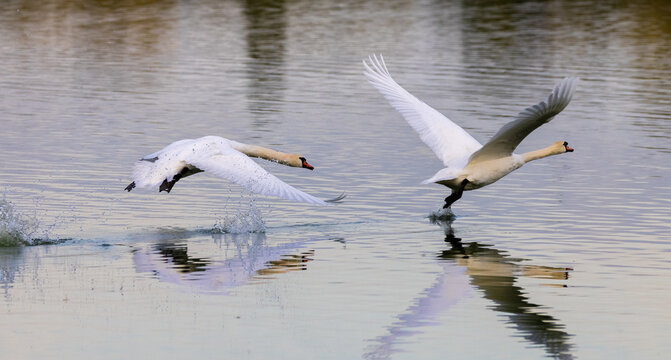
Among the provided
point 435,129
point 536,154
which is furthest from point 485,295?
point 435,129

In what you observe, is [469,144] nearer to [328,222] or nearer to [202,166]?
[328,222]

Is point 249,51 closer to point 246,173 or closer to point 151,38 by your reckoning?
point 151,38

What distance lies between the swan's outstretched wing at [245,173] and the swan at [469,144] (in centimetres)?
190

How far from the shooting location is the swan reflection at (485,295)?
1056 cm

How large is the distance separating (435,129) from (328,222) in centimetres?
186

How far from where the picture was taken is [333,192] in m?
18.2

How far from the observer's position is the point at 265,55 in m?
39.0

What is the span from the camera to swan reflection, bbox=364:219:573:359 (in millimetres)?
10562

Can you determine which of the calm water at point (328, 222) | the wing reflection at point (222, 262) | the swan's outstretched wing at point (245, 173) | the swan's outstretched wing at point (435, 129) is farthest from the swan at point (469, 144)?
the wing reflection at point (222, 262)

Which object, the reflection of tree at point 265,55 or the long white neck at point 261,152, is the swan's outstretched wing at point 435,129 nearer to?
the long white neck at point 261,152

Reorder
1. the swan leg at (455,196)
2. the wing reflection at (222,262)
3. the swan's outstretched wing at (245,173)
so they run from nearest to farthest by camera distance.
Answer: the wing reflection at (222,262)
the swan's outstretched wing at (245,173)
the swan leg at (455,196)

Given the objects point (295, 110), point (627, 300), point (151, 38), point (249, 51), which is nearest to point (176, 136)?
point (295, 110)

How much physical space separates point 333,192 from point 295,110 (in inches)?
363

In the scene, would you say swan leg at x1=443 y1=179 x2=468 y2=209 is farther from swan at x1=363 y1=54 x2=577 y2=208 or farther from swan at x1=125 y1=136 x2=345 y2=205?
swan at x1=125 y1=136 x2=345 y2=205
